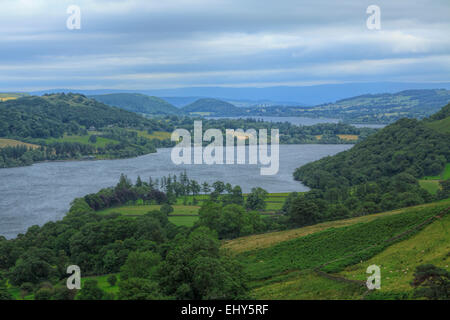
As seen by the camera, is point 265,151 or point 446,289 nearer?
point 446,289

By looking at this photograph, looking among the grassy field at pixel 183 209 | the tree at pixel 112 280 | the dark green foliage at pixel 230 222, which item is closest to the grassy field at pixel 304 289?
the tree at pixel 112 280

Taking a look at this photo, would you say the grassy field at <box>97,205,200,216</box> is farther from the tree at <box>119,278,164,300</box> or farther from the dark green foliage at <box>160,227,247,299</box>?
the tree at <box>119,278,164,300</box>

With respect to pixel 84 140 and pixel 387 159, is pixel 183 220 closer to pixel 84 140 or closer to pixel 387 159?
pixel 387 159

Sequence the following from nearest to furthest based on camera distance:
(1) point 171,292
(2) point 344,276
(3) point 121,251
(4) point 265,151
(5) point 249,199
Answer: (1) point 171,292
(2) point 344,276
(3) point 121,251
(5) point 249,199
(4) point 265,151

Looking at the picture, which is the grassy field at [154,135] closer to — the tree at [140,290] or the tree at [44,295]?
the tree at [44,295]

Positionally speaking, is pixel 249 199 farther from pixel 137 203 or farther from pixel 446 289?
pixel 446 289
